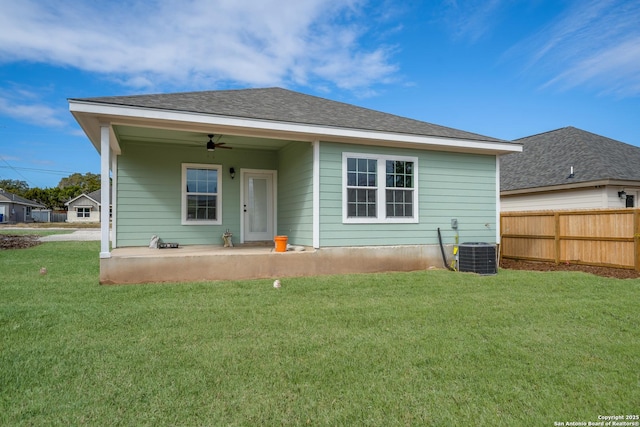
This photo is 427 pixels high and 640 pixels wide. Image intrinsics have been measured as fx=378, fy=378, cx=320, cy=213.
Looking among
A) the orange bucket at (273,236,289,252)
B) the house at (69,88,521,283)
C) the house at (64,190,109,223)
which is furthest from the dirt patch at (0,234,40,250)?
the house at (64,190,109,223)

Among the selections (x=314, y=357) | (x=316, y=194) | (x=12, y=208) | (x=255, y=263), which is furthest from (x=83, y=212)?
(x=314, y=357)

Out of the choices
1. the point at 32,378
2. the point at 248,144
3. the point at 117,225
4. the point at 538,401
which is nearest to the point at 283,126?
the point at 248,144

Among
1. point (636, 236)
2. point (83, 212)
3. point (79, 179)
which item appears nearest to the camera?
point (636, 236)

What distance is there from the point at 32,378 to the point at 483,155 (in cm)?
901

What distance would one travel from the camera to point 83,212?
151ft

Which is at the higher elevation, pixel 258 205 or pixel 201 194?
pixel 201 194

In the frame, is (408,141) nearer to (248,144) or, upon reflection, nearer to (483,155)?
(483,155)

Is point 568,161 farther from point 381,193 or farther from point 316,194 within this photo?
point 316,194

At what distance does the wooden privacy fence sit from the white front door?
251 inches

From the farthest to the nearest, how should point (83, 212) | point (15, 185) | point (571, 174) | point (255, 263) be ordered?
point (15, 185) → point (83, 212) → point (571, 174) → point (255, 263)

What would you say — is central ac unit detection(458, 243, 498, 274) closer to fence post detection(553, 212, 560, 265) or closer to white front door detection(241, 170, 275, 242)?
fence post detection(553, 212, 560, 265)

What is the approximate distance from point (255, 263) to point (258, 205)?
3.06m

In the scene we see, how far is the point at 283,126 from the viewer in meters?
7.06

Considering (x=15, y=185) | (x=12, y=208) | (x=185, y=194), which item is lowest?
(x=185, y=194)
